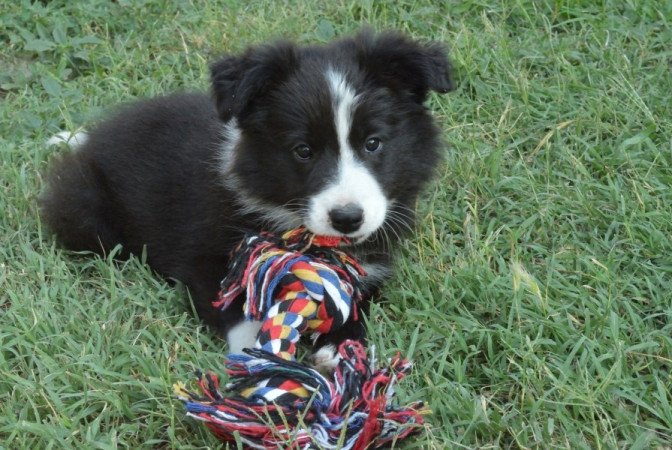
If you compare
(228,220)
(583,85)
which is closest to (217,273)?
(228,220)

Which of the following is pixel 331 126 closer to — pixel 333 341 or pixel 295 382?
pixel 333 341

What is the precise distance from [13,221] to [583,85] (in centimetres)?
284

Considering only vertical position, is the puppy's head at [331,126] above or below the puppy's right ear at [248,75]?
below

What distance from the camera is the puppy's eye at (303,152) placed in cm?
340

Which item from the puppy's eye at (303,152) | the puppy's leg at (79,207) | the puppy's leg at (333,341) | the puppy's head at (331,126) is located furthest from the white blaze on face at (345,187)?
the puppy's leg at (79,207)

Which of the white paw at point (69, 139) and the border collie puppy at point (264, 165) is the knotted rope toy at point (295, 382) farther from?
the white paw at point (69, 139)

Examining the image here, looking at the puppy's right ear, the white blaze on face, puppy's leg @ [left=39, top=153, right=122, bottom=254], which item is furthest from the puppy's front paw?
puppy's leg @ [left=39, top=153, right=122, bottom=254]

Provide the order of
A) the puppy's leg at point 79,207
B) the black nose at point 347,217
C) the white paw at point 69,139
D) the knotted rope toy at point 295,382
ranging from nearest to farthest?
1. the knotted rope toy at point 295,382
2. the black nose at point 347,217
3. the puppy's leg at point 79,207
4. the white paw at point 69,139

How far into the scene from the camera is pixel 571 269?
3.75 meters

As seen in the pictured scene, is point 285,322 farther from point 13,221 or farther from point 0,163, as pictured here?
point 0,163

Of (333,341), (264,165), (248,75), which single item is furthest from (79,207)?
(333,341)

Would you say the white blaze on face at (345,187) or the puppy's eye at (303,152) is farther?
Answer: the puppy's eye at (303,152)

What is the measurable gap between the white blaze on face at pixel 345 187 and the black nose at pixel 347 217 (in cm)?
1

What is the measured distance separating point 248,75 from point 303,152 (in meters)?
0.34
